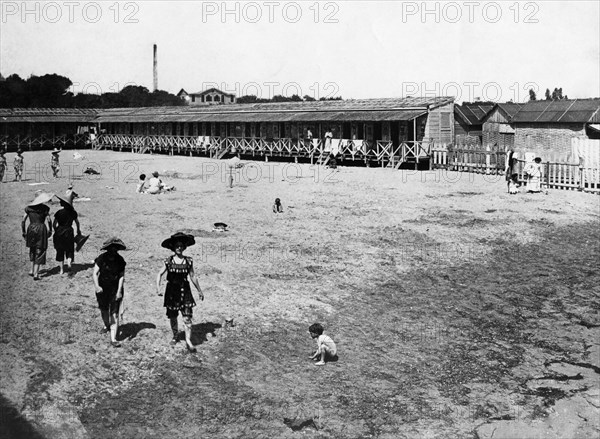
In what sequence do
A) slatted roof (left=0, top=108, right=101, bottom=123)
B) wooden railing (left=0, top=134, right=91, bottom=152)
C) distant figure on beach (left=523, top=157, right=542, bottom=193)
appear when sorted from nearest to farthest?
distant figure on beach (left=523, top=157, right=542, bottom=193) < slatted roof (left=0, top=108, right=101, bottom=123) < wooden railing (left=0, top=134, right=91, bottom=152)

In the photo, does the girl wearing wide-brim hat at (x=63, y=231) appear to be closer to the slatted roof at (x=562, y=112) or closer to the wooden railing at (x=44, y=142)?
the slatted roof at (x=562, y=112)

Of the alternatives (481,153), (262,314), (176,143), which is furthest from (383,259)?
(176,143)

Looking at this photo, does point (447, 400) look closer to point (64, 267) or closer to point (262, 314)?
point (262, 314)

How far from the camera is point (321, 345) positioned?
7676 mm

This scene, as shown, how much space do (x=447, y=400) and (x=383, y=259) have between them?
5981 mm

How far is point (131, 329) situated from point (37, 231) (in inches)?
121

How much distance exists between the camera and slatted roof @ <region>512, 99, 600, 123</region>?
1221 inches

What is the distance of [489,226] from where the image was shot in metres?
15.9

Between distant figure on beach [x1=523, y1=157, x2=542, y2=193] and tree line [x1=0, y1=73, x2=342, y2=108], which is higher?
tree line [x1=0, y1=73, x2=342, y2=108]

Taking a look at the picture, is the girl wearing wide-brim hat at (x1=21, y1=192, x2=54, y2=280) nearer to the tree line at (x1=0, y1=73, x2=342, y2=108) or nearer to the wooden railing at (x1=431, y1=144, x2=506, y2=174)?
the wooden railing at (x1=431, y1=144, x2=506, y2=174)

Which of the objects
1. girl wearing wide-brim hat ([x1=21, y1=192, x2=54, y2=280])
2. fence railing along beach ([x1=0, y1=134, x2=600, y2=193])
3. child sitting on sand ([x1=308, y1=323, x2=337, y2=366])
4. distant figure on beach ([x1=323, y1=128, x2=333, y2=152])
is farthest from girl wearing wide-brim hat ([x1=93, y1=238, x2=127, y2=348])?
distant figure on beach ([x1=323, y1=128, x2=333, y2=152])

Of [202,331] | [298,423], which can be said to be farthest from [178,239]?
[298,423]

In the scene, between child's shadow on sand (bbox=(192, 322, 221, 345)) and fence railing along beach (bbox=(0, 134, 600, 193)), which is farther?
fence railing along beach (bbox=(0, 134, 600, 193))

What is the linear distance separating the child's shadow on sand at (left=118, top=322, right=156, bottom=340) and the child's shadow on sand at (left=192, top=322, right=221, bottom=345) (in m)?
0.61
